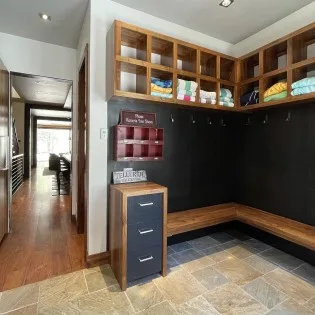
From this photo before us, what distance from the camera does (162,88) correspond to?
2.10m

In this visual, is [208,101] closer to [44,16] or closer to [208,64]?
[208,64]

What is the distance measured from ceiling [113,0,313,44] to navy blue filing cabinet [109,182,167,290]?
1873mm

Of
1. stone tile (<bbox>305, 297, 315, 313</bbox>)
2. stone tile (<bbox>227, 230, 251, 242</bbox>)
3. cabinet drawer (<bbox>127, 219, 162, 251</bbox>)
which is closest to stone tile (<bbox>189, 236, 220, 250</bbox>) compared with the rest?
stone tile (<bbox>227, 230, 251, 242</bbox>)

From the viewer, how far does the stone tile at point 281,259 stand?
2.14m

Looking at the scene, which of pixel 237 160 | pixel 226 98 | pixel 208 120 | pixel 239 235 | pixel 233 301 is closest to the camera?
pixel 233 301


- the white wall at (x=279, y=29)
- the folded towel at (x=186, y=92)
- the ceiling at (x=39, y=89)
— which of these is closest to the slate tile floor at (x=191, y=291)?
the folded towel at (x=186, y=92)

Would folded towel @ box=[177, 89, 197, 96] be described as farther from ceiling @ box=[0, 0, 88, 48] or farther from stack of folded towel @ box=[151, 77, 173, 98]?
ceiling @ box=[0, 0, 88, 48]

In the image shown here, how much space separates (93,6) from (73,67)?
1240mm

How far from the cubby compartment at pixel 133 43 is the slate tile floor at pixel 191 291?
2.11 metres

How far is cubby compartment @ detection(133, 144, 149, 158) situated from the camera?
2262mm

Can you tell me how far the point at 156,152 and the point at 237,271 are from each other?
4.72 ft

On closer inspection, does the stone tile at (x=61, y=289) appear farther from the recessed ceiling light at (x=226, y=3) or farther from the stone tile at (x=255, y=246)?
the recessed ceiling light at (x=226, y=3)

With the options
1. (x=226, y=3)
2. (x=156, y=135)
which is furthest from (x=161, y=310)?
(x=226, y=3)

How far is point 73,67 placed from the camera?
3.12 m
